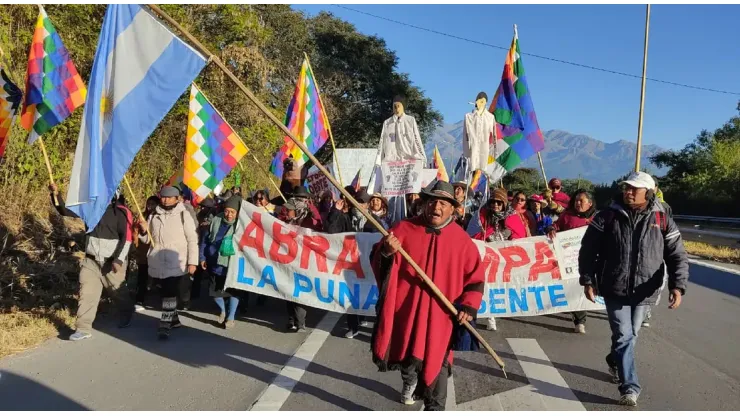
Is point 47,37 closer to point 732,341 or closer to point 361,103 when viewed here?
point 732,341

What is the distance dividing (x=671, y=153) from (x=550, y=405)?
5002 cm

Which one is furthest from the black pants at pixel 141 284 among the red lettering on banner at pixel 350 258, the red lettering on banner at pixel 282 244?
the red lettering on banner at pixel 350 258

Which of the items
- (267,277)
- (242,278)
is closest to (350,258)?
(267,277)

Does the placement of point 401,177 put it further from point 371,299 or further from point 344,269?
point 371,299

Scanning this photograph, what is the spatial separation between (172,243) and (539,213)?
17.6 ft

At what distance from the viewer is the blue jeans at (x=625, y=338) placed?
14.6ft

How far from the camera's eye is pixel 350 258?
6.89 meters

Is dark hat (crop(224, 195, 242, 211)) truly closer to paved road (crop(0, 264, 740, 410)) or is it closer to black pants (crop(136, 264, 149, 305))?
paved road (crop(0, 264, 740, 410))

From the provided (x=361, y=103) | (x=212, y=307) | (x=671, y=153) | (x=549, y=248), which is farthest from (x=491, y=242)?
(x=671, y=153)

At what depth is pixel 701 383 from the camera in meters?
4.95

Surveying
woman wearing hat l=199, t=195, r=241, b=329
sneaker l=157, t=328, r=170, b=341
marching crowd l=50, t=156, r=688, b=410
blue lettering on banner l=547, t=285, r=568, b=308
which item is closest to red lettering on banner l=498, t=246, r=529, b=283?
blue lettering on banner l=547, t=285, r=568, b=308

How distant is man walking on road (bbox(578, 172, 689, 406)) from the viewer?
447 centimetres

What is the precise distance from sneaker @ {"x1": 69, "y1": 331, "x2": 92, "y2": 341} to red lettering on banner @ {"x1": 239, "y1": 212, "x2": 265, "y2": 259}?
193 cm
